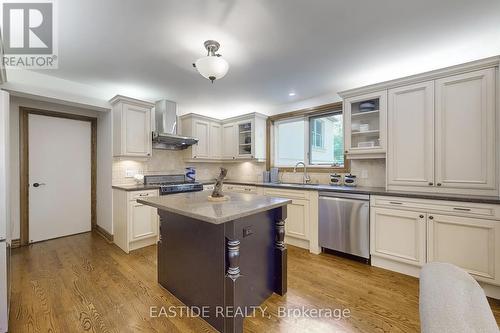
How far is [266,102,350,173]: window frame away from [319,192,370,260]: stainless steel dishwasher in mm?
800

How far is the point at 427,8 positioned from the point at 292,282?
Result: 2807 mm

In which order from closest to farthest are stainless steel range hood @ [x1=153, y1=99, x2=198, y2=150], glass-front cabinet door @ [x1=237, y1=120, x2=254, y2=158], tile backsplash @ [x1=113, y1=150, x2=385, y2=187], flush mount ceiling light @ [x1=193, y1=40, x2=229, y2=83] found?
flush mount ceiling light @ [x1=193, y1=40, x2=229, y2=83] → tile backsplash @ [x1=113, y1=150, x2=385, y2=187] → stainless steel range hood @ [x1=153, y1=99, x2=198, y2=150] → glass-front cabinet door @ [x1=237, y1=120, x2=254, y2=158]

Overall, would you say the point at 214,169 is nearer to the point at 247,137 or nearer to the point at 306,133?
the point at 247,137

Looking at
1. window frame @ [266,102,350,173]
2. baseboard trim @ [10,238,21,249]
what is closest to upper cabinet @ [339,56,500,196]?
window frame @ [266,102,350,173]

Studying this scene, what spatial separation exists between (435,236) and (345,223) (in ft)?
2.96

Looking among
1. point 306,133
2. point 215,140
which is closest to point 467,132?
point 306,133

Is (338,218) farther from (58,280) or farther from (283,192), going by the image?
(58,280)

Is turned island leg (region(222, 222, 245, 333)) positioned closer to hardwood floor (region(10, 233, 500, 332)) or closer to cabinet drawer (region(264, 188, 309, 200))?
hardwood floor (region(10, 233, 500, 332))

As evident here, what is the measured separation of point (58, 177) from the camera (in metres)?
3.73

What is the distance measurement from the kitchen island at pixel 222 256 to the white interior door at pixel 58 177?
9.14ft

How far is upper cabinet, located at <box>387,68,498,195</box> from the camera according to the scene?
2162 mm

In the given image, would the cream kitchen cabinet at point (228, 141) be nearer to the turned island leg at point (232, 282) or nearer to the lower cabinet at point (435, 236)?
the lower cabinet at point (435, 236)

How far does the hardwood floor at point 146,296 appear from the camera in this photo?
5.57 ft

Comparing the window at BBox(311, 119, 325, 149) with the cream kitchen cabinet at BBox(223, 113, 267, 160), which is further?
the cream kitchen cabinet at BBox(223, 113, 267, 160)
